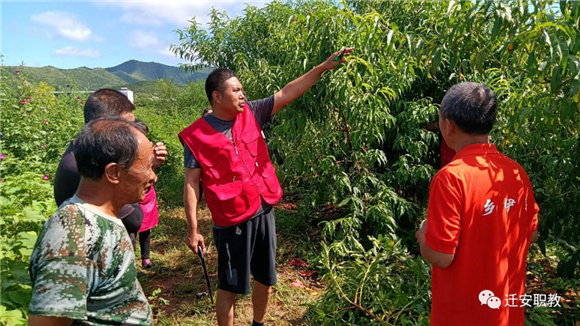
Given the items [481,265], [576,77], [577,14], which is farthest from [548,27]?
[481,265]

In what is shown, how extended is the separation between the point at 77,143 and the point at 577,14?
5.43 feet

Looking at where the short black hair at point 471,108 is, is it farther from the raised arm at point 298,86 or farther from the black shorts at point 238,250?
the black shorts at point 238,250

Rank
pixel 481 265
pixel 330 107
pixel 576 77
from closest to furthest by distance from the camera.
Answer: pixel 576 77 < pixel 481 265 < pixel 330 107

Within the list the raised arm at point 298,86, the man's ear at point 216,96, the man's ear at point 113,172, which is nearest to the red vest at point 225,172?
the man's ear at point 216,96

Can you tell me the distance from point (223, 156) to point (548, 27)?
65.7 inches

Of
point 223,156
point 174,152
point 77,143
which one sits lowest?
point 174,152

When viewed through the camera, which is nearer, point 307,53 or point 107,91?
point 107,91

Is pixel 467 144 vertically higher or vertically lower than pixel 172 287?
higher

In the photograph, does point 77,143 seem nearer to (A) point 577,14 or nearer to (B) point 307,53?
(A) point 577,14

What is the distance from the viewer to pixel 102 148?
114 cm

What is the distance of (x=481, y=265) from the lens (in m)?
1.37

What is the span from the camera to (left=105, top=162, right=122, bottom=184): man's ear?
115cm

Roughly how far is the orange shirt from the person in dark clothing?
4.43 ft

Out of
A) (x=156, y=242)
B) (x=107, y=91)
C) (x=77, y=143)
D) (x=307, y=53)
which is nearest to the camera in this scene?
(x=77, y=143)
